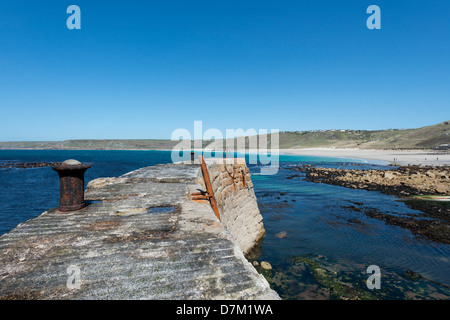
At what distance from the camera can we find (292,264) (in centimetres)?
831

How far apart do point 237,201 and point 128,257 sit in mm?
7736

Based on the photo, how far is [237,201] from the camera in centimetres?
1002

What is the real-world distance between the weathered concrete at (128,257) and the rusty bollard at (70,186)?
6.0 inches

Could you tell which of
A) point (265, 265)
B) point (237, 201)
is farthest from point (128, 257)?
point (237, 201)

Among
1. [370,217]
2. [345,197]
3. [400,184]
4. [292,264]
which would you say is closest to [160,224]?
[292,264]

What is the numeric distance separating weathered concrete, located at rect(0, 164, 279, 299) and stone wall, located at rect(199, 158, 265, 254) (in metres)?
4.32

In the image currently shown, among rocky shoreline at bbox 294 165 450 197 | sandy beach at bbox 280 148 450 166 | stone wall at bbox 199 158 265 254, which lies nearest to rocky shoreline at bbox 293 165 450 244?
rocky shoreline at bbox 294 165 450 197

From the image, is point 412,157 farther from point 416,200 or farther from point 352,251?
point 352,251

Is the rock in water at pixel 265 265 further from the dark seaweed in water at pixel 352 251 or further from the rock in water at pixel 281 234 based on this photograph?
the rock in water at pixel 281 234

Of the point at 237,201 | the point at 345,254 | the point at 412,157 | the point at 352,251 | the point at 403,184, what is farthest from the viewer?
the point at 412,157

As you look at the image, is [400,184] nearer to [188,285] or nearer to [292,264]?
[292,264]

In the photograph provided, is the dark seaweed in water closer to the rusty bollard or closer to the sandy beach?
the rusty bollard

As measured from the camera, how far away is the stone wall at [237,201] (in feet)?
27.7
